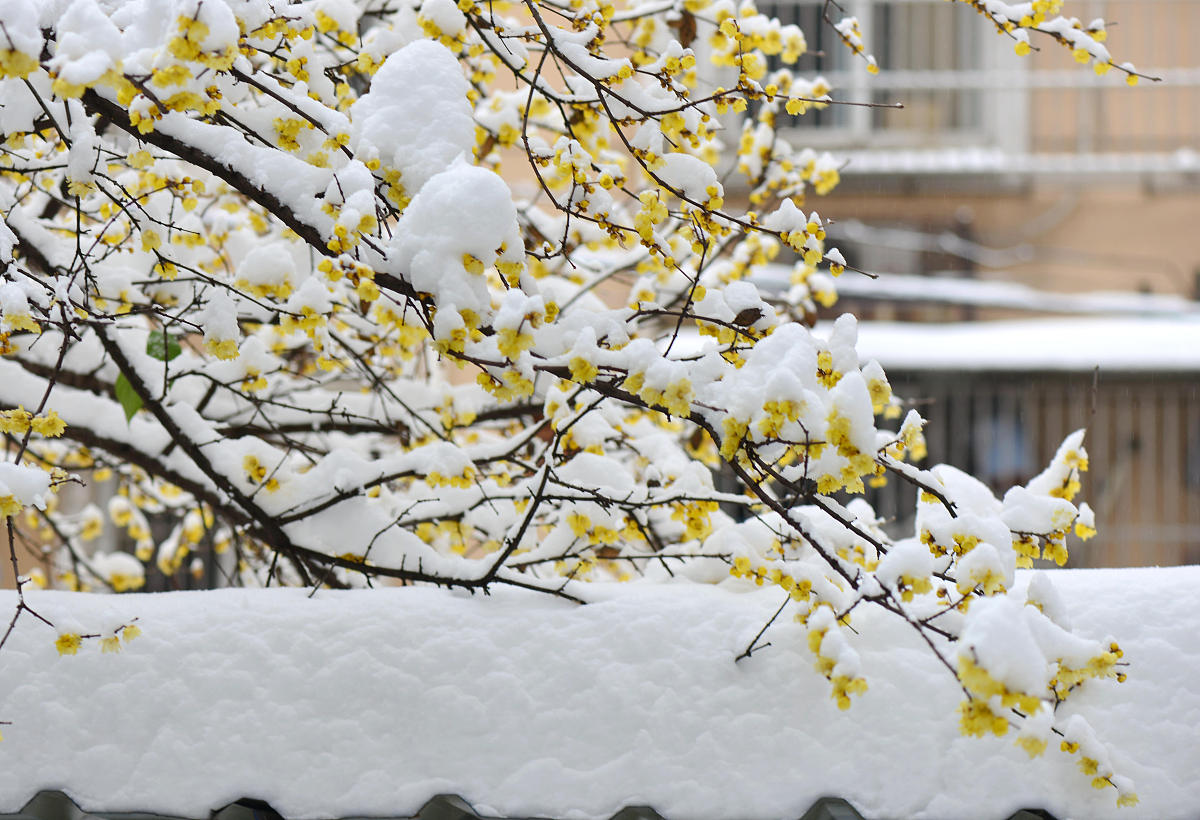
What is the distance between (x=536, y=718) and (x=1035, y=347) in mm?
6243

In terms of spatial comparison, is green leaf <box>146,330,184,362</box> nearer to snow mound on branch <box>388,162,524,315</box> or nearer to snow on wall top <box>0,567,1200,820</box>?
snow on wall top <box>0,567,1200,820</box>

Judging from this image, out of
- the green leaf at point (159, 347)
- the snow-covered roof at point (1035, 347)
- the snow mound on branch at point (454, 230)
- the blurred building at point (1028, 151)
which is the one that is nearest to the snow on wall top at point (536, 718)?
the snow mound on branch at point (454, 230)

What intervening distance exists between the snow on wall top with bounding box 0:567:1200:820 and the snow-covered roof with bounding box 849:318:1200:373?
522cm

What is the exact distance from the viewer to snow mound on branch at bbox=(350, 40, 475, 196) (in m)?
1.45

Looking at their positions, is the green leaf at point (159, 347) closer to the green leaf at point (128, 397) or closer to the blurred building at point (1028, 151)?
the green leaf at point (128, 397)

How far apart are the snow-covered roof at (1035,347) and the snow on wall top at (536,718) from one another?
522 cm

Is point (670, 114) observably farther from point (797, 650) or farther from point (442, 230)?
point (797, 650)

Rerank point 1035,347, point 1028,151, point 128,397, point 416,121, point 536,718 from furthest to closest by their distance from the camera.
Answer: point 1028,151
point 1035,347
point 128,397
point 536,718
point 416,121

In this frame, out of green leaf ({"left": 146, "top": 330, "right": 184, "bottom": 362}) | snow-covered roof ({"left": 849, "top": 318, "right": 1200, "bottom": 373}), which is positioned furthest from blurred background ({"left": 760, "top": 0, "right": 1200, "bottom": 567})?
green leaf ({"left": 146, "top": 330, "right": 184, "bottom": 362})

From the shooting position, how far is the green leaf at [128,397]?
2158 millimetres

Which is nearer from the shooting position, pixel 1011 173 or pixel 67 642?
pixel 67 642

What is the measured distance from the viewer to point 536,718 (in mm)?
1567

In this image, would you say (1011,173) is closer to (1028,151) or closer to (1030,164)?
(1030,164)

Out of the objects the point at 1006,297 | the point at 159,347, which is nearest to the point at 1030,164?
the point at 1006,297
